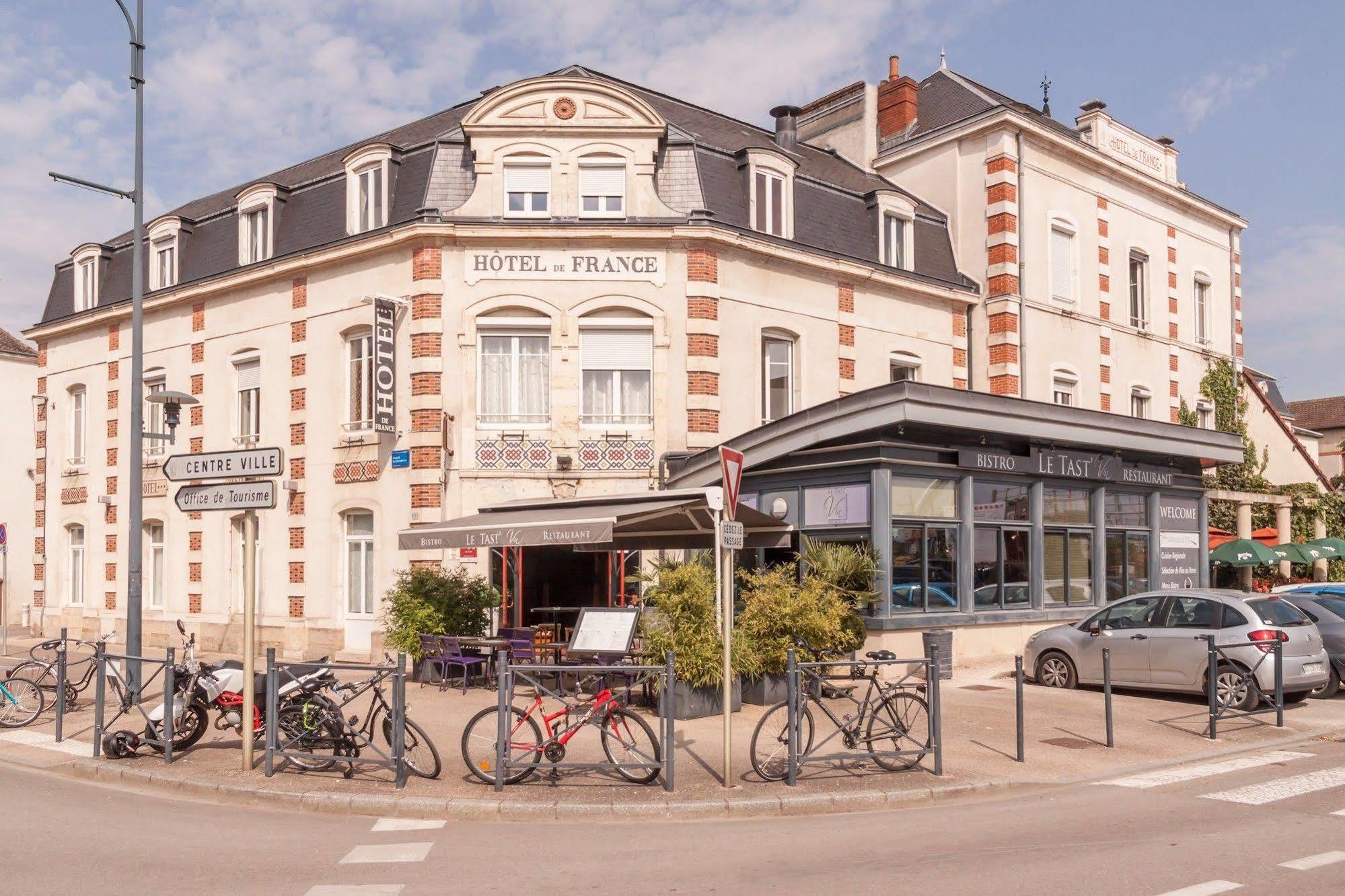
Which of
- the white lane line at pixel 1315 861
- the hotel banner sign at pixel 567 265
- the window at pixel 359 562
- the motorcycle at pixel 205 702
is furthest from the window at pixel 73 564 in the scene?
the white lane line at pixel 1315 861

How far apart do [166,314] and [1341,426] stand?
50.4 meters

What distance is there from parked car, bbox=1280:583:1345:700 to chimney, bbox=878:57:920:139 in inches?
567

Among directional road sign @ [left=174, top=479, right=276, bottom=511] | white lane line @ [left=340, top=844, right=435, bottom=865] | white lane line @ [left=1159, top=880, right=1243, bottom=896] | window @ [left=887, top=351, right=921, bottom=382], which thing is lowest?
white lane line @ [left=340, top=844, right=435, bottom=865]

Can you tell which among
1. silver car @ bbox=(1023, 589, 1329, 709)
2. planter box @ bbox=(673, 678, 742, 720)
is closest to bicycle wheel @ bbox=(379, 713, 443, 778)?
planter box @ bbox=(673, 678, 742, 720)

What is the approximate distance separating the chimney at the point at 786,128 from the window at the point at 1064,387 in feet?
25.0

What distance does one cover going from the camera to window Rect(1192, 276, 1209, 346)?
94.1 feet

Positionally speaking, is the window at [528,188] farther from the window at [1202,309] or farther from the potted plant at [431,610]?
the window at [1202,309]

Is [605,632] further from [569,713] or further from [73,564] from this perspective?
[73,564]

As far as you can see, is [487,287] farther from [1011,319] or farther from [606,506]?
[1011,319]

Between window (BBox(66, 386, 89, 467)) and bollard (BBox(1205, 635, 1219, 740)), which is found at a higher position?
window (BBox(66, 386, 89, 467))

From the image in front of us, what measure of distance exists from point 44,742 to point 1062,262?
20784 mm

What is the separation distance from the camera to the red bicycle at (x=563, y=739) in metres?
9.09

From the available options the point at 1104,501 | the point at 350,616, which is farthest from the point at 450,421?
the point at 1104,501

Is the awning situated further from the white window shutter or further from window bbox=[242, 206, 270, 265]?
window bbox=[242, 206, 270, 265]
